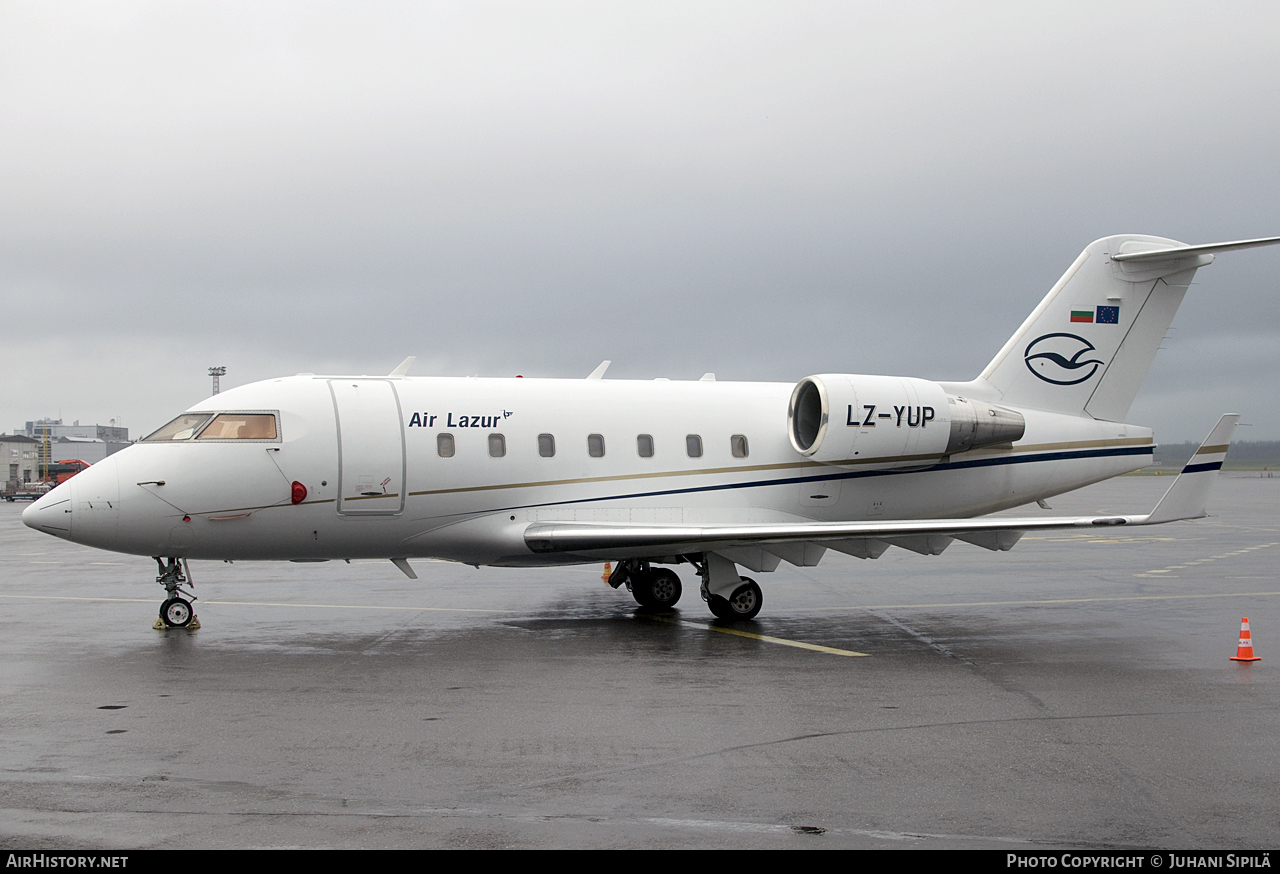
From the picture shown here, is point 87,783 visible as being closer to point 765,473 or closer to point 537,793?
point 537,793

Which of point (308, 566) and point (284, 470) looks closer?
point (284, 470)

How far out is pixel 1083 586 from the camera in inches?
779

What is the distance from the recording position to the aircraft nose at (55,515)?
1327 centimetres

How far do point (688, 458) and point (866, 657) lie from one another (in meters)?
4.37

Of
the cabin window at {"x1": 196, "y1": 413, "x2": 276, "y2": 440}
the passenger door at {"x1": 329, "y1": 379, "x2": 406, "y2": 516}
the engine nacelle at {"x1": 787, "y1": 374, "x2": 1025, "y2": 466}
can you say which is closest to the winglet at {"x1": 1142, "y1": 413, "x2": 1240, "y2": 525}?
the engine nacelle at {"x1": 787, "y1": 374, "x2": 1025, "y2": 466}

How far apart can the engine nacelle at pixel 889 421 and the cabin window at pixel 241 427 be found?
7295mm

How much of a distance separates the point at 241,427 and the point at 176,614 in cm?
268

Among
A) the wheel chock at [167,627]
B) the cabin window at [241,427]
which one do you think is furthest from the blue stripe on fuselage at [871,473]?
the wheel chock at [167,627]

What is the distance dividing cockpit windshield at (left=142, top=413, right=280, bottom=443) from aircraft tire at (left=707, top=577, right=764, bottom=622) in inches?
251

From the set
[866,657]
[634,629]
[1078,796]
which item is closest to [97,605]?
[634,629]

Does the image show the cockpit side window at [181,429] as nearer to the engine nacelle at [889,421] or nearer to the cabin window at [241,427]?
the cabin window at [241,427]

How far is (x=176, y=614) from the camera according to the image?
47.1 feet

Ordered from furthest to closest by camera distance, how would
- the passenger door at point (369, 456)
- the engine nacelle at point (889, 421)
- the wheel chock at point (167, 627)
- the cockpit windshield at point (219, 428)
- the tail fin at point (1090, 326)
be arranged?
the tail fin at point (1090, 326)
the engine nacelle at point (889, 421)
the wheel chock at point (167, 627)
the passenger door at point (369, 456)
the cockpit windshield at point (219, 428)

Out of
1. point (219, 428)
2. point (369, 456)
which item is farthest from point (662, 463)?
point (219, 428)
